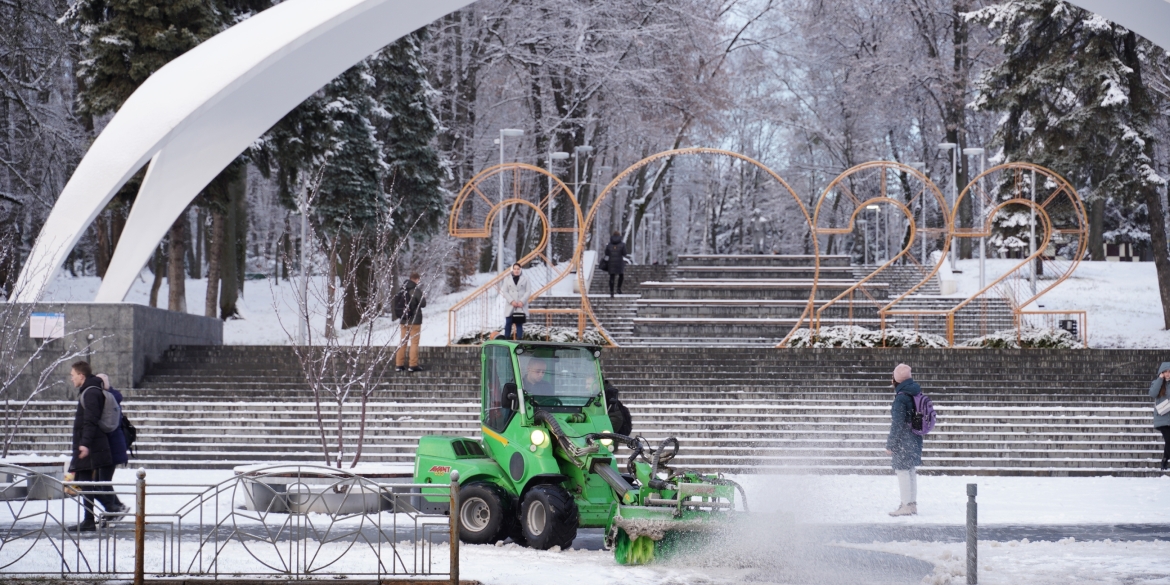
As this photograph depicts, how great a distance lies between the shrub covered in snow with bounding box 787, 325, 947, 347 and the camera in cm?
2403

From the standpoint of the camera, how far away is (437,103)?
37.0m

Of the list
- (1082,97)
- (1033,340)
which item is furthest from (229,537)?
(1082,97)

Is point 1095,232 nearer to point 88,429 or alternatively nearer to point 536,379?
point 536,379

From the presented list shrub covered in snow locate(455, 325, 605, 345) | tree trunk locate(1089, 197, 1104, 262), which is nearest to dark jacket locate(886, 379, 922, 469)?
shrub covered in snow locate(455, 325, 605, 345)

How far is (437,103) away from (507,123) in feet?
27.2

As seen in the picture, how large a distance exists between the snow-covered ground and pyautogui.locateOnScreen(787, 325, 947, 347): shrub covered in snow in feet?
32.5

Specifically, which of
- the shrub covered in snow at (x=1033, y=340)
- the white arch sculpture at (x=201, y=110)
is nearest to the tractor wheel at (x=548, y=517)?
the white arch sculpture at (x=201, y=110)

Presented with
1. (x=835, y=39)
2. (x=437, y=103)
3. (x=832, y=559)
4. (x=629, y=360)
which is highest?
(x=835, y=39)

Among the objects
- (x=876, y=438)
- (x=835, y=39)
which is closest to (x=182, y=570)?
(x=876, y=438)

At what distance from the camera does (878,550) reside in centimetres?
1002

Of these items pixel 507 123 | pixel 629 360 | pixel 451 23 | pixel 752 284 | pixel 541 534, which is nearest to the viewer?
pixel 541 534

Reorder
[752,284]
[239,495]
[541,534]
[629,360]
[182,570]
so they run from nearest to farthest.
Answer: [182,570]
[541,534]
[239,495]
[629,360]
[752,284]

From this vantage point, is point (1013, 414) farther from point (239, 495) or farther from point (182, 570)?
point (182, 570)

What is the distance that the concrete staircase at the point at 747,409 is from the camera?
669 inches
